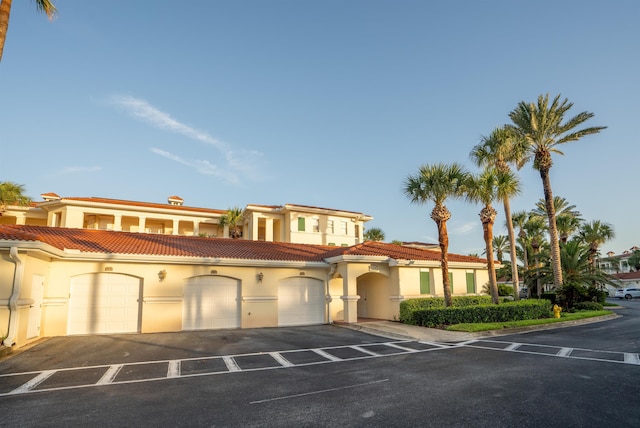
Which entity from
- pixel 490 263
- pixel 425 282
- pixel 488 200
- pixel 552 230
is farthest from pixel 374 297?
pixel 552 230

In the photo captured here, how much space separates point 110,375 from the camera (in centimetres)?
920

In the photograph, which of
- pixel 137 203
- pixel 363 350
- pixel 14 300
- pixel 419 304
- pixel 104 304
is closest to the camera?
pixel 14 300

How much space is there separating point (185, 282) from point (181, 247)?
2425 mm

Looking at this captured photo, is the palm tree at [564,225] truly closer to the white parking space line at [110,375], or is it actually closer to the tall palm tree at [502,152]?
the tall palm tree at [502,152]

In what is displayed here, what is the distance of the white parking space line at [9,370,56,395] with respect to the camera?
779 cm

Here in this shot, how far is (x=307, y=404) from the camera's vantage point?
6785 mm

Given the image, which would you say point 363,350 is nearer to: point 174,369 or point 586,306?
point 174,369

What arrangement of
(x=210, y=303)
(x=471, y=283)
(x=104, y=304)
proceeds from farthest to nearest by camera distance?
(x=471, y=283), (x=210, y=303), (x=104, y=304)

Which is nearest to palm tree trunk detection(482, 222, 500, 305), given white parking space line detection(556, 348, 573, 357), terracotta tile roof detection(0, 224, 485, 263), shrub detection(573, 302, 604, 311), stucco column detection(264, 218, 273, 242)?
terracotta tile roof detection(0, 224, 485, 263)

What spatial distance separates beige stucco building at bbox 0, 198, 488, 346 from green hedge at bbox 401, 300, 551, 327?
2504 millimetres

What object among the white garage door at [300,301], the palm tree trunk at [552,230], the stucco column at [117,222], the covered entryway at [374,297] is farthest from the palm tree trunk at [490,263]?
the stucco column at [117,222]

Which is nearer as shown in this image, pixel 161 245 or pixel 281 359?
pixel 281 359

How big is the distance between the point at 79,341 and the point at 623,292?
218 feet

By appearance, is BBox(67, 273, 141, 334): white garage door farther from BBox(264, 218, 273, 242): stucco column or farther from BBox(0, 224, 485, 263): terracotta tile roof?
BBox(264, 218, 273, 242): stucco column
